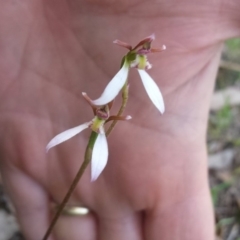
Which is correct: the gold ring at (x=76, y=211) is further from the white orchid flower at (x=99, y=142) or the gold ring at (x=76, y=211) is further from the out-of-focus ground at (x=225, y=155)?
the white orchid flower at (x=99, y=142)

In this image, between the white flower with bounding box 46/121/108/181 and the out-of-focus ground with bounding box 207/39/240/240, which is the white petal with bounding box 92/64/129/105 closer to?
the white flower with bounding box 46/121/108/181

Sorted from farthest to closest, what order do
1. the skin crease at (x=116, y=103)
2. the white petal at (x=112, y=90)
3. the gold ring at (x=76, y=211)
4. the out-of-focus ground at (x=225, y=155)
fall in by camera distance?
the out-of-focus ground at (x=225, y=155)
the gold ring at (x=76, y=211)
the skin crease at (x=116, y=103)
the white petal at (x=112, y=90)

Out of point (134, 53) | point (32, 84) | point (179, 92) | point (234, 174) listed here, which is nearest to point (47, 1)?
point (32, 84)

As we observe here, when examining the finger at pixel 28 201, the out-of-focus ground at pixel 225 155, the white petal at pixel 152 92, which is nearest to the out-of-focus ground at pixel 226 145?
the out-of-focus ground at pixel 225 155

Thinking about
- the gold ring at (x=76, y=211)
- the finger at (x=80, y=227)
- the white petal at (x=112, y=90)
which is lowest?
the finger at (x=80, y=227)

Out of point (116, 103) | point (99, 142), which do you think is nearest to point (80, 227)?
point (116, 103)

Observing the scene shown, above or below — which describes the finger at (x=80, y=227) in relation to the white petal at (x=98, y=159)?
below

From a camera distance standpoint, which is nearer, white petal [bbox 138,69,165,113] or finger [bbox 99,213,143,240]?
white petal [bbox 138,69,165,113]

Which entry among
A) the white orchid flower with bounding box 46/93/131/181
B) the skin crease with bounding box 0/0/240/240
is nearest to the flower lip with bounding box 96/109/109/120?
the white orchid flower with bounding box 46/93/131/181
